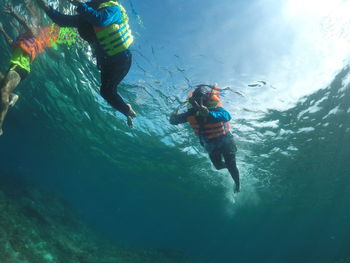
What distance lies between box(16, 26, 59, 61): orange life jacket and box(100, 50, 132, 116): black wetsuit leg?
3.28 meters

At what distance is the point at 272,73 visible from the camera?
11461 millimetres

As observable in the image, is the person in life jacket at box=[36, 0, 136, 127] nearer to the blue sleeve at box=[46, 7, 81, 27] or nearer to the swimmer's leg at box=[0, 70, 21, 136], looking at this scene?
the blue sleeve at box=[46, 7, 81, 27]

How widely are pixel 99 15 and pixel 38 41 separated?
6050 mm

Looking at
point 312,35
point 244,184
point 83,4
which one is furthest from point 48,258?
point 244,184

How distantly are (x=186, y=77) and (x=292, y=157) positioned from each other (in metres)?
13.9

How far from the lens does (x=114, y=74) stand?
5.31 m

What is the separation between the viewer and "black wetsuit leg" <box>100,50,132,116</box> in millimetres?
5121

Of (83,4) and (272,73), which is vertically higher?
(272,73)

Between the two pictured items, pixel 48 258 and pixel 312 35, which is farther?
pixel 48 258

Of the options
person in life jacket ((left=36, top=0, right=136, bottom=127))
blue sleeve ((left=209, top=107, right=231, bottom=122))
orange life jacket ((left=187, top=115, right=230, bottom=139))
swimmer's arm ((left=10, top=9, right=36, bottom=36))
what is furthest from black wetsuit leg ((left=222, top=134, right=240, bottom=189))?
swimmer's arm ((left=10, top=9, right=36, bottom=36))

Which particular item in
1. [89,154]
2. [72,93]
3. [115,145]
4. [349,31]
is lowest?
[349,31]

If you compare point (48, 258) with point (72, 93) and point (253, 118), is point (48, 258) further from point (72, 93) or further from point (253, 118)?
point (253, 118)

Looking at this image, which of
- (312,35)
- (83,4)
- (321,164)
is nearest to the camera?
(83,4)

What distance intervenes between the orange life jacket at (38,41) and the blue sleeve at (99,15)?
3.53 m
